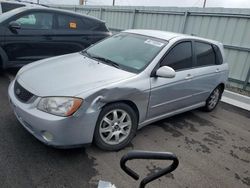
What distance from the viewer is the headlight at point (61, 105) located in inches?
104

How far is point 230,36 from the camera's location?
7.19 meters

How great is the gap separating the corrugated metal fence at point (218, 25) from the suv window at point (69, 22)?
147 inches

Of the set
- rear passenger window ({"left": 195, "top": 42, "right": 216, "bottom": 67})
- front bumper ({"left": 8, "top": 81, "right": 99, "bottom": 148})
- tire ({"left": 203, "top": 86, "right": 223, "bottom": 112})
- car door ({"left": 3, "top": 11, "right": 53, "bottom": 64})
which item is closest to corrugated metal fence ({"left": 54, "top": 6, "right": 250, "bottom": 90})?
tire ({"left": 203, "top": 86, "right": 223, "bottom": 112})

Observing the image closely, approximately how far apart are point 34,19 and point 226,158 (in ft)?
16.5

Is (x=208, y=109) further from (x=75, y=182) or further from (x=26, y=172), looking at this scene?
(x=26, y=172)

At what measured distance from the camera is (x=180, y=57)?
392 cm

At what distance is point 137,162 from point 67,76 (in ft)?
4.58

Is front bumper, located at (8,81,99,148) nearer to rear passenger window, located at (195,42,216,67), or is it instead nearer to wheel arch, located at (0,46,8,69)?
rear passenger window, located at (195,42,216,67)

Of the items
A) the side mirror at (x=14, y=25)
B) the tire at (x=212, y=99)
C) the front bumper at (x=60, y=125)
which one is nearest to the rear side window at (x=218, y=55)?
the tire at (x=212, y=99)

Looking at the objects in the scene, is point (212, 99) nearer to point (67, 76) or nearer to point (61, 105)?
point (67, 76)

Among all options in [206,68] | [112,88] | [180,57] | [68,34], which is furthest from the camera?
[68,34]

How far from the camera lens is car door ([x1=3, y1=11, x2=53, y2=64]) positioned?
540 centimetres

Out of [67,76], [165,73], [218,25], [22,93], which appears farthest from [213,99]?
[22,93]

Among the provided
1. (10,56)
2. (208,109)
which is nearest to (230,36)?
(208,109)
